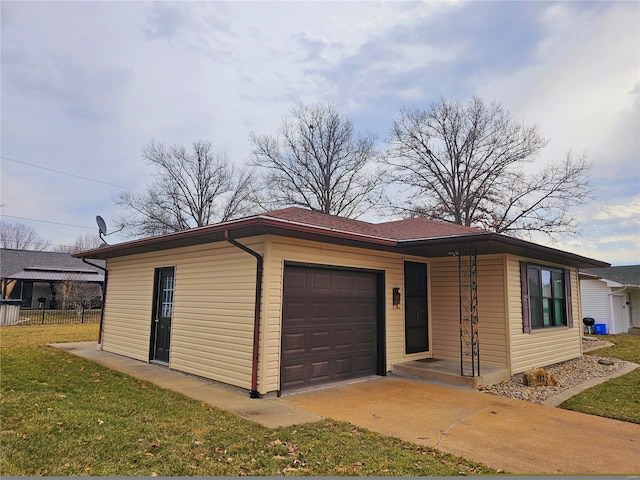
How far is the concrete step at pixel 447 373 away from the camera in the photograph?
260 inches

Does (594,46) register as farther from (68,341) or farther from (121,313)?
(68,341)

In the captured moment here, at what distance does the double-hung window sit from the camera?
8102mm

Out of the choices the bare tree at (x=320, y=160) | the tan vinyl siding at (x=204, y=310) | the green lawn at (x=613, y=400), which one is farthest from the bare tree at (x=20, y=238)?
the green lawn at (x=613, y=400)

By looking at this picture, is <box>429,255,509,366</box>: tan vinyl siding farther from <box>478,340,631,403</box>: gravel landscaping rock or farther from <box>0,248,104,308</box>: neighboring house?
<box>0,248,104,308</box>: neighboring house

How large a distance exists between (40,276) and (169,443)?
89.2ft

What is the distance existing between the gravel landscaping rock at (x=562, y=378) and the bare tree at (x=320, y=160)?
16.7 meters

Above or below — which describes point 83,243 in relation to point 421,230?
above

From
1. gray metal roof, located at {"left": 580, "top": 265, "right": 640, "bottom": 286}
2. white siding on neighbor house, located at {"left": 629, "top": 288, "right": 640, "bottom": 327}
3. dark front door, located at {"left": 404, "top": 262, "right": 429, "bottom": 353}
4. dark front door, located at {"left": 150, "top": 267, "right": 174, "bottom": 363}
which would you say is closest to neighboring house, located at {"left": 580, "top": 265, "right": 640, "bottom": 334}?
gray metal roof, located at {"left": 580, "top": 265, "right": 640, "bottom": 286}

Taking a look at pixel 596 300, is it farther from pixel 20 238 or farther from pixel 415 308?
pixel 20 238

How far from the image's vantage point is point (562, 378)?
7.66 m

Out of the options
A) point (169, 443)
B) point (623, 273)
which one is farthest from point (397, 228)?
point (623, 273)

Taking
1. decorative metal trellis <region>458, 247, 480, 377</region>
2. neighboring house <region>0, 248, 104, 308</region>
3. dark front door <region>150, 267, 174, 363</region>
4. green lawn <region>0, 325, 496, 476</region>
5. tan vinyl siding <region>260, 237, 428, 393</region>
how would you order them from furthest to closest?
neighboring house <region>0, 248, 104, 308</region> < dark front door <region>150, 267, 174, 363</region> < decorative metal trellis <region>458, 247, 480, 377</region> < tan vinyl siding <region>260, 237, 428, 393</region> < green lawn <region>0, 325, 496, 476</region>

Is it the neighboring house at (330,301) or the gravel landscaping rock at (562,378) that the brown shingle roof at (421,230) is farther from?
the gravel landscaping rock at (562,378)

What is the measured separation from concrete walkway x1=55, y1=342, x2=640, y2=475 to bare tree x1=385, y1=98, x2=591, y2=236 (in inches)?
676
